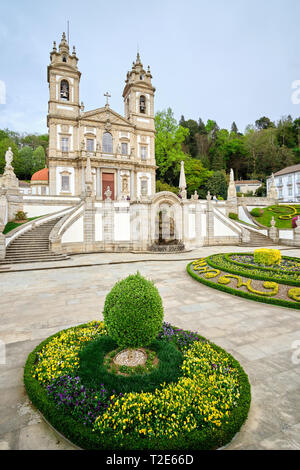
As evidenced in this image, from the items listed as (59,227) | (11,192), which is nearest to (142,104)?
(11,192)

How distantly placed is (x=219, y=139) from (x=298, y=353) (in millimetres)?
80397

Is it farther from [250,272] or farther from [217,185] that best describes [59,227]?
[217,185]

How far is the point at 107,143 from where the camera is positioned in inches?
1508

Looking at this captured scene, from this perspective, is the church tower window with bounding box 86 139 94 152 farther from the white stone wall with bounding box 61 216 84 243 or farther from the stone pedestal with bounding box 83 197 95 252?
the white stone wall with bounding box 61 216 84 243

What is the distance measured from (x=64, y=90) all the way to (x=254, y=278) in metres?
39.0

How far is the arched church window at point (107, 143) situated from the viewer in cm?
3809

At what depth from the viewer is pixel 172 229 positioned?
82.2 ft

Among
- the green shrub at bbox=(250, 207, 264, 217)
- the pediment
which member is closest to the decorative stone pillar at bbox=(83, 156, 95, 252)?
the pediment

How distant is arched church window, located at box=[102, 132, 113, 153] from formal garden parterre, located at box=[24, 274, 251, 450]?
1447 inches

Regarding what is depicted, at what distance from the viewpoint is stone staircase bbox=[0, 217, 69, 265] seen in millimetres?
17438

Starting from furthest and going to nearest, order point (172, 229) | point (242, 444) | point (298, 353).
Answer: point (172, 229) < point (298, 353) < point (242, 444)

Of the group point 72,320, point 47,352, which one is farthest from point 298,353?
point 72,320

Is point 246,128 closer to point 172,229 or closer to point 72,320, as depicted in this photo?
point 172,229

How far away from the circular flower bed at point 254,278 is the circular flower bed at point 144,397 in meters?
4.99
